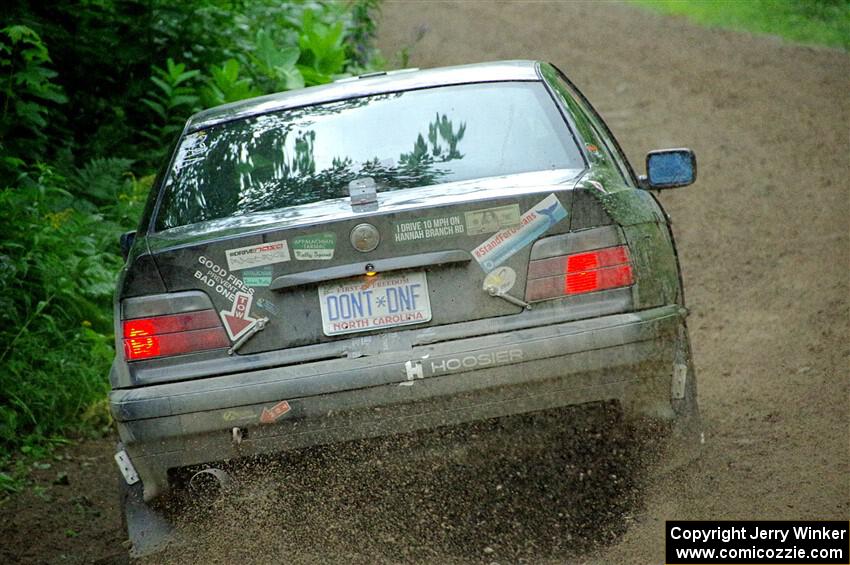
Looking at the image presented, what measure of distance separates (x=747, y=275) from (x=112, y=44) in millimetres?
5607

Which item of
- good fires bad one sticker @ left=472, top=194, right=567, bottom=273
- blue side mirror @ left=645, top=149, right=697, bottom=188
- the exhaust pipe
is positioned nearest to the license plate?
good fires bad one sticker @ left=472, top=194, right=567, bottom=273

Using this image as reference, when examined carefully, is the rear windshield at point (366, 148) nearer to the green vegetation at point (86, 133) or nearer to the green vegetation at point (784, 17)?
the green vegetation at point (86, 133)

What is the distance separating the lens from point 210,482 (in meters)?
3.95

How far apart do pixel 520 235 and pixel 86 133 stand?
7120mm

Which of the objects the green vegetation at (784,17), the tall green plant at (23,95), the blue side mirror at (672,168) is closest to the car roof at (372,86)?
the blue side mirror at (672,168)

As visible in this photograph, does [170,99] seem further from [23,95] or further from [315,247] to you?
[315,247]

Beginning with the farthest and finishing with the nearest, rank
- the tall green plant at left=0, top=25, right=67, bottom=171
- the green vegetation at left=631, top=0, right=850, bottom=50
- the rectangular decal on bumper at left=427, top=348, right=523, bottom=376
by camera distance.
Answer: the green vegetation at left=631, top=0, right=850, bottom=50
the tall green plant at left=0, top=25, right=67, bottom=171
the rectangular decal on bumper at left=427, top=348, right=523, bottom=376

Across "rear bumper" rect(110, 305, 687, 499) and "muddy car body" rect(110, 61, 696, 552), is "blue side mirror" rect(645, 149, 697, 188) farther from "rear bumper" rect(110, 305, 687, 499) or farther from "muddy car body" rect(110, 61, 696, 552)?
"rear bumper" rect(110, 305, 687, 499)

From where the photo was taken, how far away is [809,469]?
450 centimetres

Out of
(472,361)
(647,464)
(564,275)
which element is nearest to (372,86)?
(564,275)

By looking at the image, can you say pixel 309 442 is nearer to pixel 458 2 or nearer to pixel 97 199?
pixel 97 199

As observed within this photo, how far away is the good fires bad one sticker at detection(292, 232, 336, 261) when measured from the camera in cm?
371

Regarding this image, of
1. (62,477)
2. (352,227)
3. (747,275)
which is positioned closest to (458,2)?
(747,275)

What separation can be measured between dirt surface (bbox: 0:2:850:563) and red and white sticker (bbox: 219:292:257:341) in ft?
1.62
